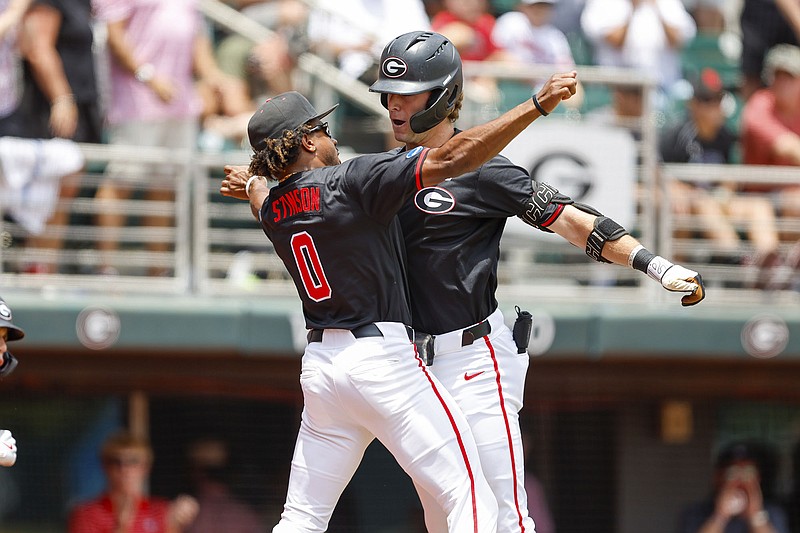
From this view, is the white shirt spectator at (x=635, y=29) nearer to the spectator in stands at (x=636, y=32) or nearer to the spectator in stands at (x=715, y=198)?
the spectator in stands at (x=636, y=32)

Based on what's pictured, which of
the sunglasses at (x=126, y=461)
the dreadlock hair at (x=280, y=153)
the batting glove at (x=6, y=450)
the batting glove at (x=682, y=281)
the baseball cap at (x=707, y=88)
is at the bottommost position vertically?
the sunglasses at (x=126, y=461)

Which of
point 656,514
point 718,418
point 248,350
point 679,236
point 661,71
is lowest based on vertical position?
point 656,514

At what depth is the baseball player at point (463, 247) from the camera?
4355mm

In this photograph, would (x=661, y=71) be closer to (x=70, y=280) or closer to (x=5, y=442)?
(x=70, y=280)

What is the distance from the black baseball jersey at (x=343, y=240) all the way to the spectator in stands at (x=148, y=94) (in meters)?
3.32

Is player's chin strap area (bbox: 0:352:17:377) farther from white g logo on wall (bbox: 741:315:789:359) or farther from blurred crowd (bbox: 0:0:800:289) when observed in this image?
white g logo on wall (bbox: 741:315:789:359)

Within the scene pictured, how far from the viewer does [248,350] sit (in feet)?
24.8

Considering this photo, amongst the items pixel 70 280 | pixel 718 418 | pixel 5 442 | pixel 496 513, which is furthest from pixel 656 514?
pixel 5 442

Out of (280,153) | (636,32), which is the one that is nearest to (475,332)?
(280,153)

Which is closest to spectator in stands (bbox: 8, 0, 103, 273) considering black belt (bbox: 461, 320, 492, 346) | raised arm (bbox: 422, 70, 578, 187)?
black belt (bbox: 461, 320, 492, 346)

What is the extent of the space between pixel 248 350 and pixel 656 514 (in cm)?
327

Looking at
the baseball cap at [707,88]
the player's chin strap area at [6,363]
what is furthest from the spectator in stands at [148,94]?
the baseball cap at [707,88]

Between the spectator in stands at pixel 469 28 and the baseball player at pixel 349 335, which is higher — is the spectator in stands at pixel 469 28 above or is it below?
above

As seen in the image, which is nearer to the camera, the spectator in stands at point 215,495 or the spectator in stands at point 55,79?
the spectator in stands at point 55,79
